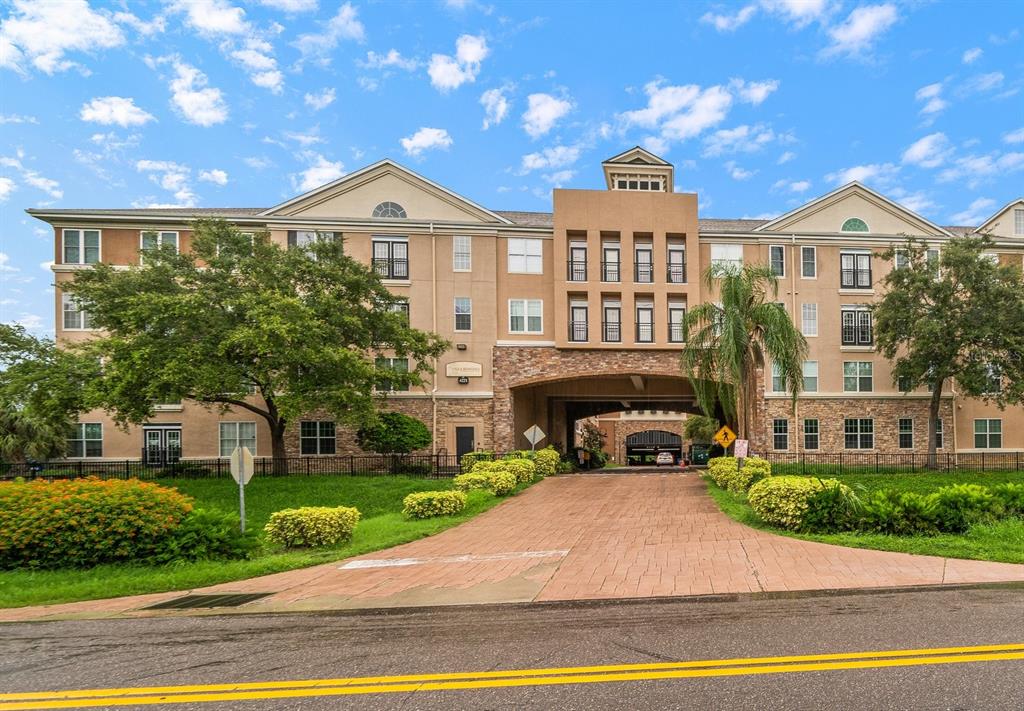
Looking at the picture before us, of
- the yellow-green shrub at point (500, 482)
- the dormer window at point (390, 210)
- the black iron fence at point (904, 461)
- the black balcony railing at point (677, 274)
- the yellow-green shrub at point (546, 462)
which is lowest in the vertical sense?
the black iron fence at point (904, 461)

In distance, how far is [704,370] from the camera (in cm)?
2019

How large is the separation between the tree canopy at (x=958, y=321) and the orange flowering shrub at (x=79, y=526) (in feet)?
96.6

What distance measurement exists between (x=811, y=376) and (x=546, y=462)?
15.2 meters

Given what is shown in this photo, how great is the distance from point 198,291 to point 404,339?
305 inches

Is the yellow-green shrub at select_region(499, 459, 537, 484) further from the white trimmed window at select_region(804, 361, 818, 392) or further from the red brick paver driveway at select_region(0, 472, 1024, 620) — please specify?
the white trimmed window at select_region(804, 361, 818, 392)

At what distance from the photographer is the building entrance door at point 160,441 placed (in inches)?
1133

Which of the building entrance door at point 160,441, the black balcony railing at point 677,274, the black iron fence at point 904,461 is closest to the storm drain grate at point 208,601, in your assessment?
the building entrance door at point 160,441

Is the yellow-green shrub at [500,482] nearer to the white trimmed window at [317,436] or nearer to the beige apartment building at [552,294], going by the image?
the beige apartment building at [552,294]

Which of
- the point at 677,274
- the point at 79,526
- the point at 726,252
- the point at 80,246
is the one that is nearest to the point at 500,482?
the point at 79,526

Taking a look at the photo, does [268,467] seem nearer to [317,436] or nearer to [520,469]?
[317,436]

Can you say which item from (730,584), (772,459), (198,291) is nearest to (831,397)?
(772,459)

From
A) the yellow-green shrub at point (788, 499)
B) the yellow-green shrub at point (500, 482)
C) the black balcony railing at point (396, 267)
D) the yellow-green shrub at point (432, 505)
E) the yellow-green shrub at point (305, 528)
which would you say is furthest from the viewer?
the black balcony railing at point (396, 267)

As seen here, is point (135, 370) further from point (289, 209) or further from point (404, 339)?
point (289, 209)

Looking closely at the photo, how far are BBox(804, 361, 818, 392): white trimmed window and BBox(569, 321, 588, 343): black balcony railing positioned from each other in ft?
39.2
